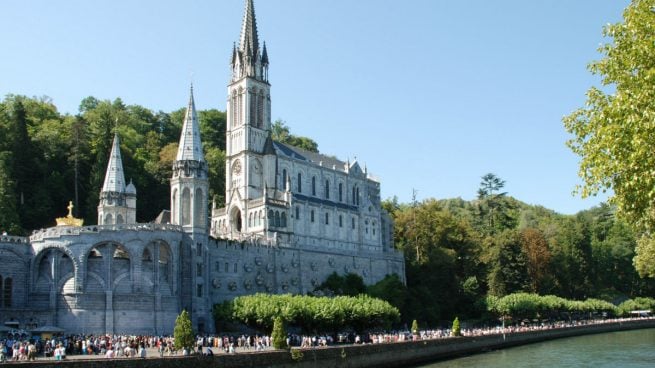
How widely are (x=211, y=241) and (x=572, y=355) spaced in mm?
29747

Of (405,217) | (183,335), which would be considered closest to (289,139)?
(405,217)

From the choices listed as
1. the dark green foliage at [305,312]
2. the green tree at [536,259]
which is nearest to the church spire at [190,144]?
the dark green foliage at [305,312]

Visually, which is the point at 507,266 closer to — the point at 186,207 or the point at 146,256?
the point at 186,207

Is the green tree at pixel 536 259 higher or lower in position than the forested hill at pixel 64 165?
lower

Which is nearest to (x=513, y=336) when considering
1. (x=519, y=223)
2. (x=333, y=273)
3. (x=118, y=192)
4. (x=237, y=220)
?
(x=333, y=273)

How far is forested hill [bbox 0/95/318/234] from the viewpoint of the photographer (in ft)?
219

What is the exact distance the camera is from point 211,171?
88.7m

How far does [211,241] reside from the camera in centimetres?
5681

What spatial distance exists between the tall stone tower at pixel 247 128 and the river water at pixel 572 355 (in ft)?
89.2

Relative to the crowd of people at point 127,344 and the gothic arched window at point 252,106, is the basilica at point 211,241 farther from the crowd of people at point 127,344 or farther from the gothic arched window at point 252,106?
the crowd of people at point 127,344

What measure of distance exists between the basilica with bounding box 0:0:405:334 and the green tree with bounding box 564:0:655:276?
32.5 m

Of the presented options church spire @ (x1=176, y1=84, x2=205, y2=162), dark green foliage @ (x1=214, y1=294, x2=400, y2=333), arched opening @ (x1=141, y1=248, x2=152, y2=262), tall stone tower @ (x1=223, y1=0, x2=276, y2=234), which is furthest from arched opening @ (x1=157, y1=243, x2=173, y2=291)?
tall stone tower @ (x1=223, y1=0, x2=276, y2=234)

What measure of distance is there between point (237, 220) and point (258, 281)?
1247 cm

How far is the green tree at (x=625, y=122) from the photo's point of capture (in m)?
22.6
